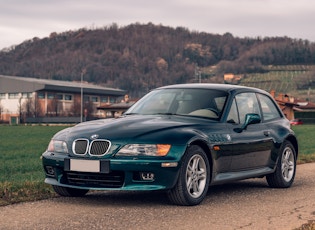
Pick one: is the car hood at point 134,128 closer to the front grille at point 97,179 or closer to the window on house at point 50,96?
the front grille at point 97,179

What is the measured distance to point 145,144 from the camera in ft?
20.6

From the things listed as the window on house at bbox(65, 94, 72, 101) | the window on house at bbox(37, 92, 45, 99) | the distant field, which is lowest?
the window on house at bbox(65, 94, 72, 101)

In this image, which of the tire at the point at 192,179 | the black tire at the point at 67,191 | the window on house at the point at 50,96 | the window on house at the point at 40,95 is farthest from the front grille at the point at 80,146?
the window on house at the point at 50,96

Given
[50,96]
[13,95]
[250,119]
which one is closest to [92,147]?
→ [250,119]

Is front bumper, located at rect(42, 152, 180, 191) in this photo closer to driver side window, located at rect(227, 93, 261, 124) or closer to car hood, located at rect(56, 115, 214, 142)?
car hood, located at rect(56, 115, 214, 142)

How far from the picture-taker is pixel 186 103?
7586 millimetres

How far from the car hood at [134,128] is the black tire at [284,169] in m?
1.96

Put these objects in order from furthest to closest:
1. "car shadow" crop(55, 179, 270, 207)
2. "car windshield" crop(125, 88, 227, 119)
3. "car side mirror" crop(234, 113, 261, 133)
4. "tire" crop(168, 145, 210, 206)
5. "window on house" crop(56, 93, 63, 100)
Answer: "window on house" crop(56, 93, 63, 100) → "car side mirror" crop(234, 113, 261, 133) → "car windshield" crop(125, 88, 227, 119) → "car shadow" crop(55, 179, 270, 207) → "tire" crop(168, 145, 210, 206)

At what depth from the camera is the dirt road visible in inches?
213

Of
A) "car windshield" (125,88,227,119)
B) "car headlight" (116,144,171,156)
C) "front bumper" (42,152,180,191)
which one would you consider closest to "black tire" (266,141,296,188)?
"car windshield" (125,88,227,119)

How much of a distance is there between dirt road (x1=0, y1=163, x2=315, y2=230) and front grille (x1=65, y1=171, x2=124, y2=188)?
26 cm

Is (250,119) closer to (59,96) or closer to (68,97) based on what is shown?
(59,96)

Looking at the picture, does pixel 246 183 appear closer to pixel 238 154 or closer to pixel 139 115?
pixel 238 154

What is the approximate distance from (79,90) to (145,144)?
11841cm
